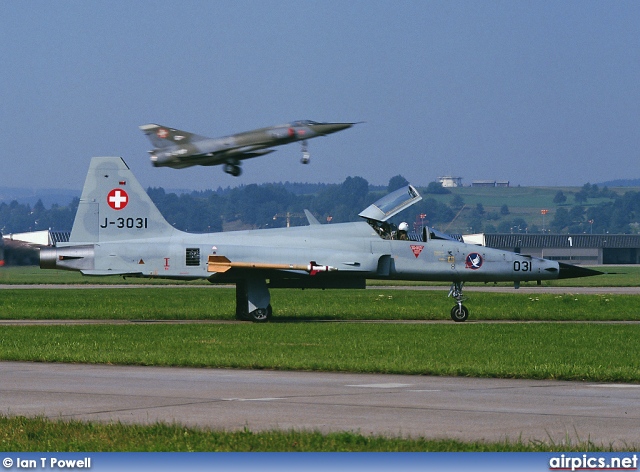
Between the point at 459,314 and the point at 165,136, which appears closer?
the point at 165,136

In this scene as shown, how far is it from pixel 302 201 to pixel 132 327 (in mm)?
147354

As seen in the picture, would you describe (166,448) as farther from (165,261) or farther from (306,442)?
(165,261)

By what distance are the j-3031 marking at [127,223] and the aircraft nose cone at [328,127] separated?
17.6 ft

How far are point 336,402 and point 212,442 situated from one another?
3759 mm

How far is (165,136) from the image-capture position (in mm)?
29672

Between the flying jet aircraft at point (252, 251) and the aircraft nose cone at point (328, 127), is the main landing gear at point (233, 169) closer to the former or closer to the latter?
the flying jet aircraft at point (252, 251)

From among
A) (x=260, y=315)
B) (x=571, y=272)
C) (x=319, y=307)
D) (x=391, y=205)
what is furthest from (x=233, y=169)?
(x=571, y=272)

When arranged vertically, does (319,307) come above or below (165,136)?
below

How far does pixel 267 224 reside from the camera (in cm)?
14800

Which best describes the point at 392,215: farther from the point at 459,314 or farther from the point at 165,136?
the point at 165,136

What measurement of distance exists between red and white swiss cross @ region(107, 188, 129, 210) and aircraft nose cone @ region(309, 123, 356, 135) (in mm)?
5512

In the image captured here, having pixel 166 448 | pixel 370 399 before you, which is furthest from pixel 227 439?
pixel 370 399

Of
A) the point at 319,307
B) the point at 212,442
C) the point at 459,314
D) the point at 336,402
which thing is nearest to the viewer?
the point at 212,442

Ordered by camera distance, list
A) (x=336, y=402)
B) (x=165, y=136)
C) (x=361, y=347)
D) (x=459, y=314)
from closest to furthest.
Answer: (x=336, y=402)
(x=361, y=347)
(x=165, y=136)
(x=459, y=314)
